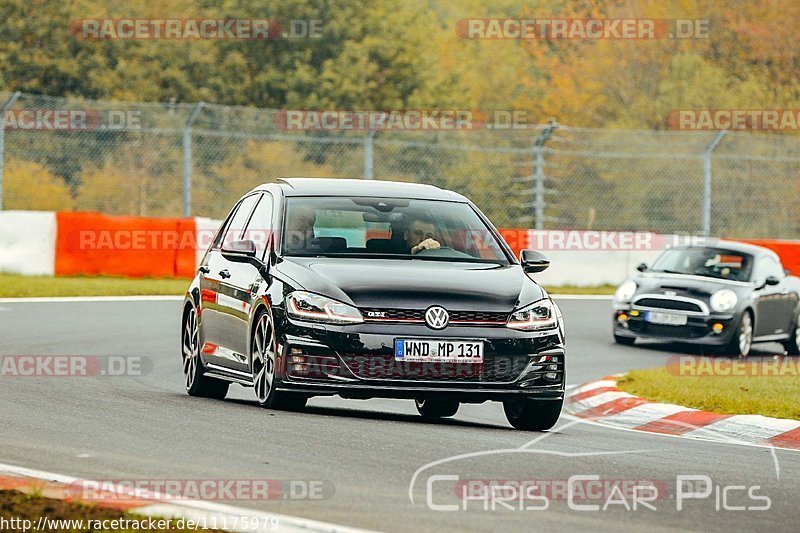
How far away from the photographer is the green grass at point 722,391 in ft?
40.4

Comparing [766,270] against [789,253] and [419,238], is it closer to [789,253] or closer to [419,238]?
[789,253]

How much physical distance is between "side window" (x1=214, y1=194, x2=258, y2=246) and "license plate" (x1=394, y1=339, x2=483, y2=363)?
246 centimetres


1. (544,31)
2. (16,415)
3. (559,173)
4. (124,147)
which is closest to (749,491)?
(16,415)

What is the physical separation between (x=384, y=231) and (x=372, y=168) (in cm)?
1730

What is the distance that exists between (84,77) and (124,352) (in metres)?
35.3

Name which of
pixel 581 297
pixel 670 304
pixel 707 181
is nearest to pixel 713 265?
pixel 670 304

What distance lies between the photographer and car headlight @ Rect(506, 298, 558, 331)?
10.1 meters

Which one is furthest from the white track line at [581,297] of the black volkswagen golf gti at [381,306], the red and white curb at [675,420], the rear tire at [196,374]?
the black volkswagen golf gti at [381,306]

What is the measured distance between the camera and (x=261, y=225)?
449 inches

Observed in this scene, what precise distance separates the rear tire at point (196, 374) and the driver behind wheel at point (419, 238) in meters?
1.86

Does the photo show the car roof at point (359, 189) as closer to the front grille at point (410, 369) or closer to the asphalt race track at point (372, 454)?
the asphalt race track at point (372, 454)

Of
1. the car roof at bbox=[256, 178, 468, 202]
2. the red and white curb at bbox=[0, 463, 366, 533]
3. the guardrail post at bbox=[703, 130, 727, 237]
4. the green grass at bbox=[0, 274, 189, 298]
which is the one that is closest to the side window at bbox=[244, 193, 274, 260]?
the car roof at bbox=[256, 178, 468, 202]

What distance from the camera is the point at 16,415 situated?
1019 cm

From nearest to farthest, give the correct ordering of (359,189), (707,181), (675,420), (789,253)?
(359,189), (675,420), (789,253), (707,181)
